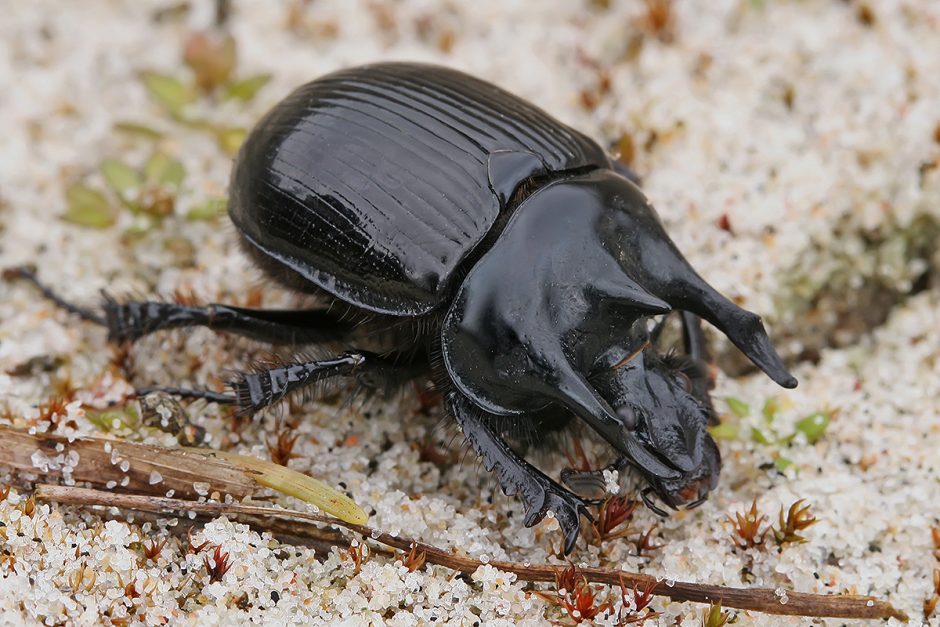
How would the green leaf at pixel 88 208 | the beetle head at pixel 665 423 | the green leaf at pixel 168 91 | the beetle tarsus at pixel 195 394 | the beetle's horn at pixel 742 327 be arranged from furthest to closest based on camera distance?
1. the green leaf at pixel 168 91
2. the green leaf at pixel 88 208
3. the beetle tarsus at pixel 195 394
4. the beetle's horn at pixel 742 327
5. the beetle head at pixel 665 423

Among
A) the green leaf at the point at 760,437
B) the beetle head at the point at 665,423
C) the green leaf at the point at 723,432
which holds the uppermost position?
the beetle head at the point at 665,423

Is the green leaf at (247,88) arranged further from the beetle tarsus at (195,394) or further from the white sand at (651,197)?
the beetle tarsus at (195,394)

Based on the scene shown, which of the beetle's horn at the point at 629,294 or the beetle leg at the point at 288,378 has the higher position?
the beetle's horn at the point at 629,294

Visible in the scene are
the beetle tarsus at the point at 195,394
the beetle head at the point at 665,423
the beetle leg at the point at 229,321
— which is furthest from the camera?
the beetle leg at the point at 229,321

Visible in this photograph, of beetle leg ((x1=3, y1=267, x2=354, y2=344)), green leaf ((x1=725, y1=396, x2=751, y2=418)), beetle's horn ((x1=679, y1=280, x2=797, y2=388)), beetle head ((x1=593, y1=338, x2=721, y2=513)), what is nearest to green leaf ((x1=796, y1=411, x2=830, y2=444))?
green leaf ((x1=725, y1=396, x2=751, y2=418))

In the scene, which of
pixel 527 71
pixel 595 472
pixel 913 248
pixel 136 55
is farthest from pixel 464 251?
pixel 136 55

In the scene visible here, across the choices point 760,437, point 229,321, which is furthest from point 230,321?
point 760,437

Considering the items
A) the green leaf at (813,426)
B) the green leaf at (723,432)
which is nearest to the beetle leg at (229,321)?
the green leaf at (723,432)

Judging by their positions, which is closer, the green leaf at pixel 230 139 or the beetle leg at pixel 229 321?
the beetle leg at pixel 229 321
